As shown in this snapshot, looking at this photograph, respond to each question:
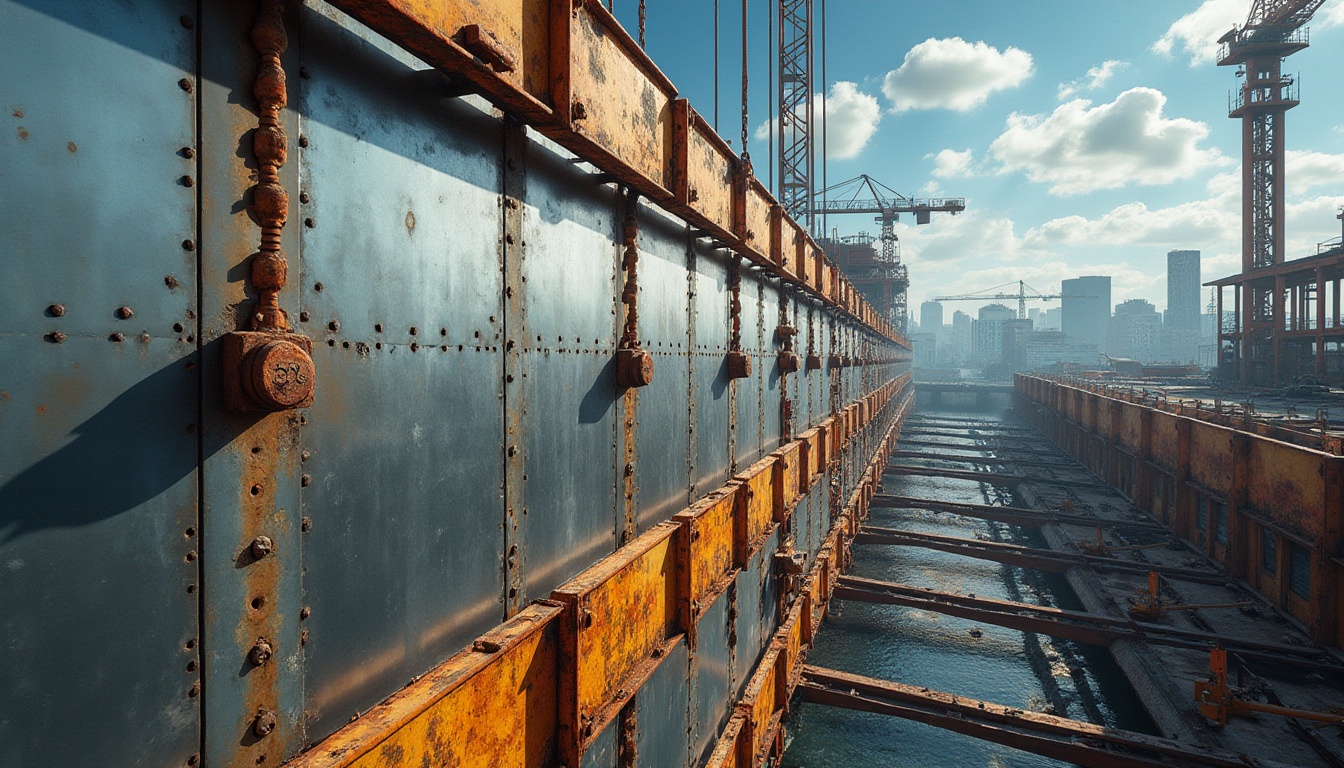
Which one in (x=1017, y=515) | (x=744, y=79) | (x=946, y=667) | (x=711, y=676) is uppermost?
(x=744, y=79)

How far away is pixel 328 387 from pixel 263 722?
1277 millimetres

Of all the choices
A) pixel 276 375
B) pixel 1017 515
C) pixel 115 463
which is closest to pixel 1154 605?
pixel 1017 515

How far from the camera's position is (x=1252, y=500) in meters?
13.8

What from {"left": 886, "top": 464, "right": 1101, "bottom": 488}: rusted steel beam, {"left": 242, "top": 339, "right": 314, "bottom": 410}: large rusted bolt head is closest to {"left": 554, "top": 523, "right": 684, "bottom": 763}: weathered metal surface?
{"left": 242, "top": 339, "right": 314, "bottom": 410}: large rusted bolt head

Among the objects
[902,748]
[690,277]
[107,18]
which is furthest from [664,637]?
[902,748]

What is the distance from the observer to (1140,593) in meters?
13.8

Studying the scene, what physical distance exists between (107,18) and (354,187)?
0.92m

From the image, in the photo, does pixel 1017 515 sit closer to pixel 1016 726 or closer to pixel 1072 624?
pixel 1072 624

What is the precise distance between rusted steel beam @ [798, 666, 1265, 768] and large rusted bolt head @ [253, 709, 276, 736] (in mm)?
10068

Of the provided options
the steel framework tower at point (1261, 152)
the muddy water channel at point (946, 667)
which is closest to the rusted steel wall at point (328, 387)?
the muddy water channel at point (946, 667)

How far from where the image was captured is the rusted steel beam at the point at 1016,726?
335 inches

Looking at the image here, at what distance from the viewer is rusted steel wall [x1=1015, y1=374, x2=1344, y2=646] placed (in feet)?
35.6

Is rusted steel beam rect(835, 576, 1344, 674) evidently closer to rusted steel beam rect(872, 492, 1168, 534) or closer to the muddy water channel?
the muddy water channel

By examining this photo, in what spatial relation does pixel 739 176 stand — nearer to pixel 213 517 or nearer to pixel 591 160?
pixel 591 160
